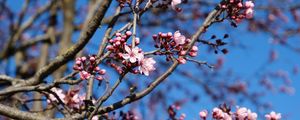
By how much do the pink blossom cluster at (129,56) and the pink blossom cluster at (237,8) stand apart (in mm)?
615

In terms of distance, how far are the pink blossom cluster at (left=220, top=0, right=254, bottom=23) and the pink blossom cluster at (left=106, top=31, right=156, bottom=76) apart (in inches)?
24.2

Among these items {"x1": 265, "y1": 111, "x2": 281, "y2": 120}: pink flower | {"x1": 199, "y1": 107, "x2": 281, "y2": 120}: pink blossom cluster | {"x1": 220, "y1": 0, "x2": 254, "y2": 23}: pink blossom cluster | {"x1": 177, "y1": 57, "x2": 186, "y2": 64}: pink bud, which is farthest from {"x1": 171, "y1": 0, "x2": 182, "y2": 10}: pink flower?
{"x1": 265, "y1": 111, "x2": 281, "y2": 120}: pink flower

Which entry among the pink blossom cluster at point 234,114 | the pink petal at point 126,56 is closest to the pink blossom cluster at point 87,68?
the pink petal at point 126,56

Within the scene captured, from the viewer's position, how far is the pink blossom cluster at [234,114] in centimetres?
239

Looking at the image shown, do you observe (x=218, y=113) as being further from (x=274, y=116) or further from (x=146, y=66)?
(x=146, y=66)

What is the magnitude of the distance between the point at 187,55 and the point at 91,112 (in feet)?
1.85

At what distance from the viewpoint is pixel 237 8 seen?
2.41 meters

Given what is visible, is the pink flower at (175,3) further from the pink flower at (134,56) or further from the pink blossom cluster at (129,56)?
the pink flower at (134,56)

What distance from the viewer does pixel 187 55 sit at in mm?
2287

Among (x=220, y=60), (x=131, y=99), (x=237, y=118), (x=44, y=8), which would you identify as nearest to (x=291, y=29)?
(x=220, y=60)

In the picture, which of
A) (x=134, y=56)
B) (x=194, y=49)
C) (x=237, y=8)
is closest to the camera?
(x=134, y=56)

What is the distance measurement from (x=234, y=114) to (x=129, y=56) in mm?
825

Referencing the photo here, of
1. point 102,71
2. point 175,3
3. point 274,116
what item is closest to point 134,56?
point 102,71

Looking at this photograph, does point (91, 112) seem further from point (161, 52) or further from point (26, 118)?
point (161, 52)
